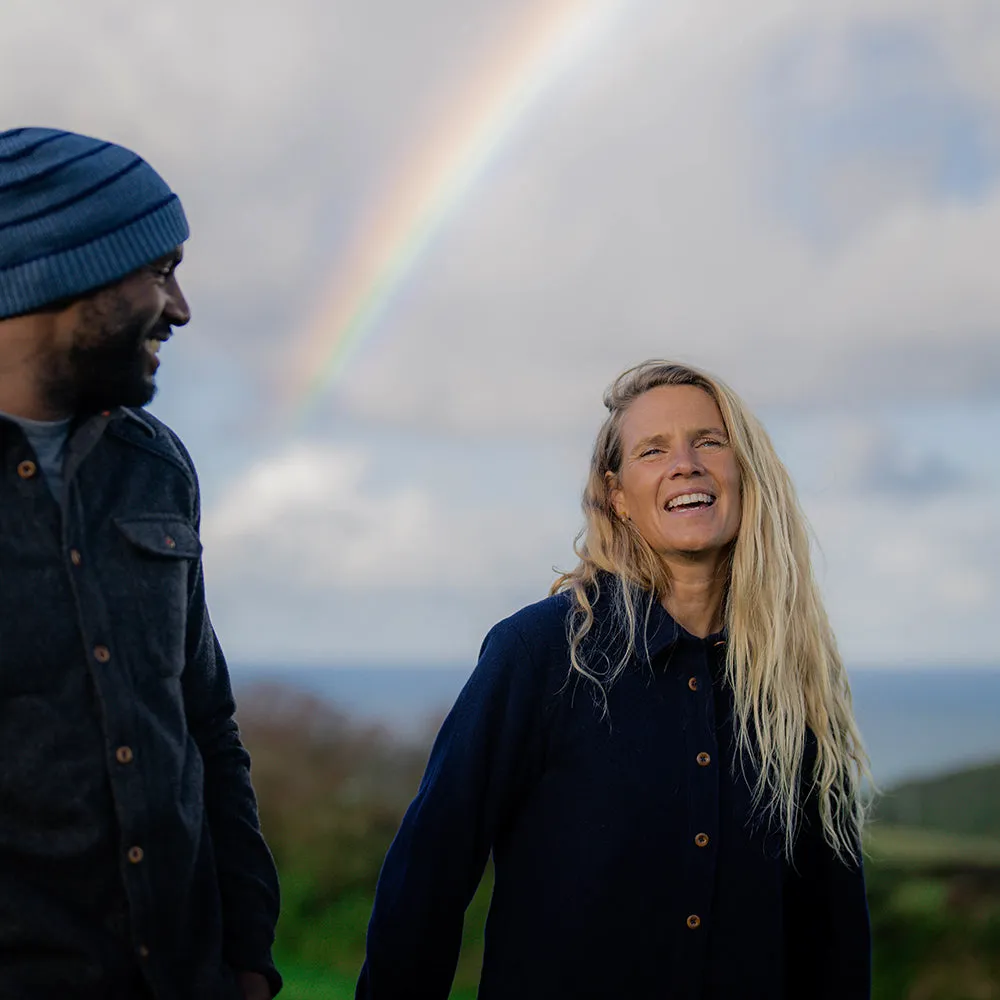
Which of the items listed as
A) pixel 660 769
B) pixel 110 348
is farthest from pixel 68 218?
pixel 660 769

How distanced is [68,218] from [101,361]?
9.4 inches

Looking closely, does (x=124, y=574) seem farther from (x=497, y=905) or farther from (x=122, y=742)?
(x=497, y=905)

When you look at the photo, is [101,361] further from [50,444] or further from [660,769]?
[660,769]

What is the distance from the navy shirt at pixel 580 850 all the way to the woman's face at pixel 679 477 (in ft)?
0.94

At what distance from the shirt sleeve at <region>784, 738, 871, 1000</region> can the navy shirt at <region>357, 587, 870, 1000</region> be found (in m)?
0.18

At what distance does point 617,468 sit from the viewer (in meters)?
3.52

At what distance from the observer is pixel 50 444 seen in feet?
7.16

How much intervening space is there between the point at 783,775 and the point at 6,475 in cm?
196

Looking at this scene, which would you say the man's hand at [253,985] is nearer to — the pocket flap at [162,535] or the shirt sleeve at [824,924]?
the pocket flap at [162,535]

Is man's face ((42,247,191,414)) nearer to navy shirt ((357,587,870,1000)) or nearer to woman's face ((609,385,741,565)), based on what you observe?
navy shirt ((357,587,870,1000))

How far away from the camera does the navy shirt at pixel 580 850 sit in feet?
9.77

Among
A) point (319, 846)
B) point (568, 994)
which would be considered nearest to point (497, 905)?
point (568, 994)

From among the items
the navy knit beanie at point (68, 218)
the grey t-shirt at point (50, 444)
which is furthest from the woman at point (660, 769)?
the navy knit beanie at point (68, 218)

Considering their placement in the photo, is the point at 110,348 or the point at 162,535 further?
the point at 162,535
